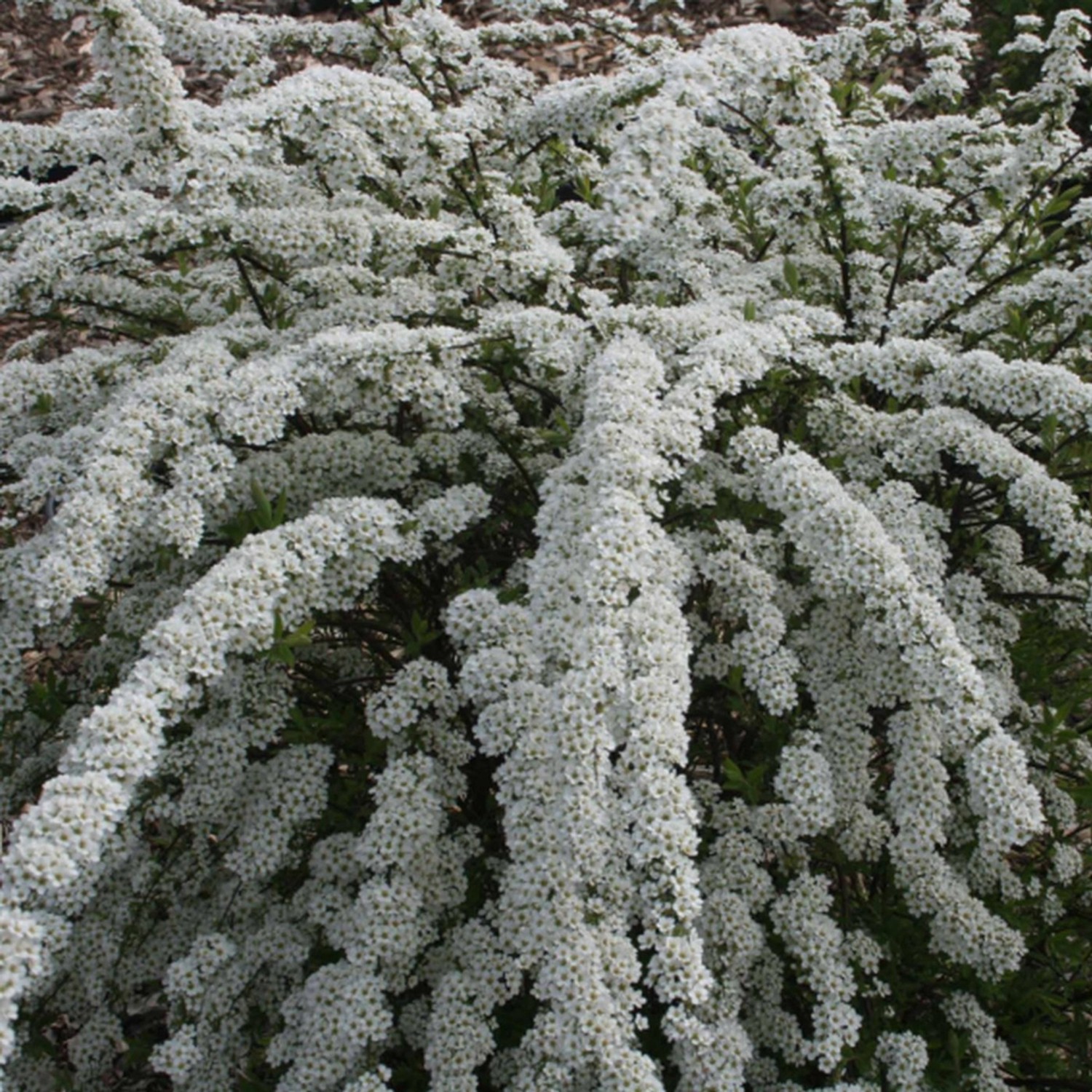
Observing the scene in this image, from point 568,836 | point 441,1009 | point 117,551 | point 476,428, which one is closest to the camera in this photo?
point 568,836

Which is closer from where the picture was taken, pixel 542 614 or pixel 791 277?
pixel 542 614

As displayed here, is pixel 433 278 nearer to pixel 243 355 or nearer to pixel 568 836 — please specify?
pixel 243 355

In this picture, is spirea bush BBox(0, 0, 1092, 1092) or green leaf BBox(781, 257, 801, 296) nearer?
spirea bush BBox(0, 0, 1092, 1092)

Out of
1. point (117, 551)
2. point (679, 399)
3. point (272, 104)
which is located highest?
point (272, 104)

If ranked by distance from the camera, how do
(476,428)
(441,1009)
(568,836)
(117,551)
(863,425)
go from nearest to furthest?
1. (568,836)
2. (441,1009)
3. (117,551)
4. (863,425)
5. (476,428)

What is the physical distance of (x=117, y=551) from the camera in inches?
133

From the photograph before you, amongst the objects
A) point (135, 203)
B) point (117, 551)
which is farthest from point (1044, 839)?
point (135, 203)

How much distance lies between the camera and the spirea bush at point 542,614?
9.78 feet

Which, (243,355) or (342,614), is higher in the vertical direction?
(243,355)

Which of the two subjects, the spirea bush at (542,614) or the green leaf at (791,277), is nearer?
the spirea bush at (542,614)

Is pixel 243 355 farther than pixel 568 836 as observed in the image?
Yes

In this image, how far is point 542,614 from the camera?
3.08m

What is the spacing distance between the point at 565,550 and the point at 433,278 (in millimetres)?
1673

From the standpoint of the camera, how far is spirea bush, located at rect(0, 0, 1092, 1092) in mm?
2982
